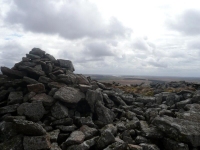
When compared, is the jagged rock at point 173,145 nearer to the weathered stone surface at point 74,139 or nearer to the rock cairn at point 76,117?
the rock cairn at point 76,117

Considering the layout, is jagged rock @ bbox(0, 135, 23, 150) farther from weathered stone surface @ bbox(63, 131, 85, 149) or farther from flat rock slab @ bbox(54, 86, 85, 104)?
flat rock slab @ bbox(54, 86, 85, 104)

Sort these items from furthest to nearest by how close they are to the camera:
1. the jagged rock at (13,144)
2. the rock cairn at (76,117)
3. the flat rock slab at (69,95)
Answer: the flat rock slab at (69,95), the rock cairn at (76,117), the jagged rock at (13,144)

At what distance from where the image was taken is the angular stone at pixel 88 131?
1579cm

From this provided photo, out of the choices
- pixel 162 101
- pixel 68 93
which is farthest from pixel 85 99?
pixel 162 101

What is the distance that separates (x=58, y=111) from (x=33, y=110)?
215cm

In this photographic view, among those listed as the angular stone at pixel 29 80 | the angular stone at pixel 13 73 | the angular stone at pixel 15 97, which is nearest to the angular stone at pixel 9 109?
the angular stone at pixel 15 97

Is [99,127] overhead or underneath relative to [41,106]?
underneath

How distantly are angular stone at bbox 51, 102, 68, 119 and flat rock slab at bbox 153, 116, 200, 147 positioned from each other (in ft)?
26.0

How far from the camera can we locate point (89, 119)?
18.3 m

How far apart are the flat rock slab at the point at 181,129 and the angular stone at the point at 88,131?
4.96m

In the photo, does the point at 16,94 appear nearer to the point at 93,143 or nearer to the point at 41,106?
the point at 41,106

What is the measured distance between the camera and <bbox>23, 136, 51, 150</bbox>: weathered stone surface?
13.5 meters

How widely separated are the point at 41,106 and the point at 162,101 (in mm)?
16094

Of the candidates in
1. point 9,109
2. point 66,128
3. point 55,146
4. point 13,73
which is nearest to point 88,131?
point 66,128
